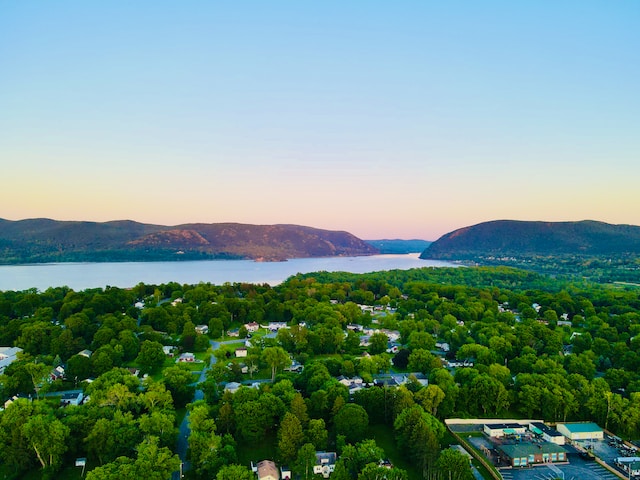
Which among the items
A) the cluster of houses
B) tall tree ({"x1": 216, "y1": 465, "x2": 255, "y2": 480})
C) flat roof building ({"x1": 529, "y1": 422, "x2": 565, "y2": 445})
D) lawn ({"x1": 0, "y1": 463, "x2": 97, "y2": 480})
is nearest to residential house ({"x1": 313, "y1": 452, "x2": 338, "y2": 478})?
the cluster of houses

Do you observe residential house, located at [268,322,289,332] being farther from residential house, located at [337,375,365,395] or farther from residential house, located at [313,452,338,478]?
residential house, located at [313,452,338,478]

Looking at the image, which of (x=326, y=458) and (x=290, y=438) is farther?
(x=326, y=458)

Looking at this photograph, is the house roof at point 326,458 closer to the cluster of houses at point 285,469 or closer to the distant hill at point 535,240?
the cluster of houses at point 285,469

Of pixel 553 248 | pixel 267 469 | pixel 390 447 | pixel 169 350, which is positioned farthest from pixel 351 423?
pixel 553 248

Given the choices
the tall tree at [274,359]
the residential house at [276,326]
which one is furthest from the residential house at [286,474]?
the residential house at [276,326]

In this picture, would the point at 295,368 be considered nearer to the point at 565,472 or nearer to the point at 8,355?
the point at 565,472

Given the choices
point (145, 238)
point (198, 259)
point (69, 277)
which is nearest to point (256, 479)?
point (69, 277)

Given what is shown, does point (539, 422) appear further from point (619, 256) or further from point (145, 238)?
point (145, 238)

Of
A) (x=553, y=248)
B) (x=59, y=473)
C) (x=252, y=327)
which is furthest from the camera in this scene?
(x=553, y=248)
